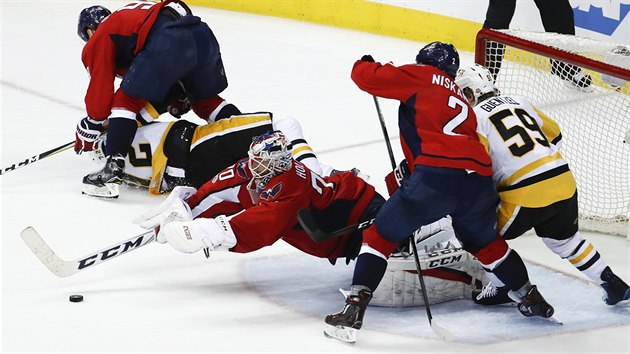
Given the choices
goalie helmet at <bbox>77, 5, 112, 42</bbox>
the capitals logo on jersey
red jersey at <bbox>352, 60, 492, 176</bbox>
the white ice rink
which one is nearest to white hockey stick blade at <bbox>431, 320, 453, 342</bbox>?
the white ice rink

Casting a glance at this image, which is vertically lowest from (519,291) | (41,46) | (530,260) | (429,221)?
(41,46)

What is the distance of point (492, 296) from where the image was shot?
10.8ft

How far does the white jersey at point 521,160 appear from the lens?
123 inches

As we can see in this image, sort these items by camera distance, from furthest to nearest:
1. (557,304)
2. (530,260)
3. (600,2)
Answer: (600,2) → (530,260) → (557,304)

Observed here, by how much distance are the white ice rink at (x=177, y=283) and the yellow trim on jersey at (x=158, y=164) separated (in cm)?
9

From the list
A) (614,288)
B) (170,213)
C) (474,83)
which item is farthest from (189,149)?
(614,288)

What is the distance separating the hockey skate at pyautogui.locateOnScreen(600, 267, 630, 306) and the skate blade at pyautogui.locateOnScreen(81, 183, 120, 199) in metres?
1.84

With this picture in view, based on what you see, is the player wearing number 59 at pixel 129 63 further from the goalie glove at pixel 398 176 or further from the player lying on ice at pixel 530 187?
the player lying on ice at pixel 530 187

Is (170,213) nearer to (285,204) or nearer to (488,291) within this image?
(285,204)

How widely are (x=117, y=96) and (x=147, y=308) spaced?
3.97ft

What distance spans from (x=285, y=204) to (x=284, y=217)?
37mm

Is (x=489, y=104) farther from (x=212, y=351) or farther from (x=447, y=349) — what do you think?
(x=212, y=351)

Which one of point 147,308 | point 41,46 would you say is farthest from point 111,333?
point 41,46

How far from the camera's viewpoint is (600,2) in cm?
616
